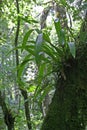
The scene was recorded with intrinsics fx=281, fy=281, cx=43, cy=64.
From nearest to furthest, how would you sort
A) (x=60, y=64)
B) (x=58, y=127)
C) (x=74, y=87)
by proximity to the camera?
(x=58, y=127) < (x=74, y=87) < (x=60, y=64)

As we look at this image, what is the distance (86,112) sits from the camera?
1581 millimetres

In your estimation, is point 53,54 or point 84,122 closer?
point 84,122

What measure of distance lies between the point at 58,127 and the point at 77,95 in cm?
22

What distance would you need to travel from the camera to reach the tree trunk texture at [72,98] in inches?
59.5

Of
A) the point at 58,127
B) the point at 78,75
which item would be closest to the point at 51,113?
the point at 58,127

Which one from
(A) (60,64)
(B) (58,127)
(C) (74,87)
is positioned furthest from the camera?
(A) (60,64)

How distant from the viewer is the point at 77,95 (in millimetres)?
1580

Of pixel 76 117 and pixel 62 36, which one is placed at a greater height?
pixel 62 36

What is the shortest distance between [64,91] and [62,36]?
0.33 m

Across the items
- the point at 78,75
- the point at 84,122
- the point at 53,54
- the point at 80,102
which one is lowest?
the point at 84,122

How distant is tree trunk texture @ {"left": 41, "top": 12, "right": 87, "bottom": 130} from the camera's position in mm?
1511

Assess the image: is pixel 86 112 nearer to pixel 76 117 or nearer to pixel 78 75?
pixel 76 117

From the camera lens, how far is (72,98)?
5.11ft

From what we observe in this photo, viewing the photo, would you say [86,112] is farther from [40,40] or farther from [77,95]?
[40,40]
